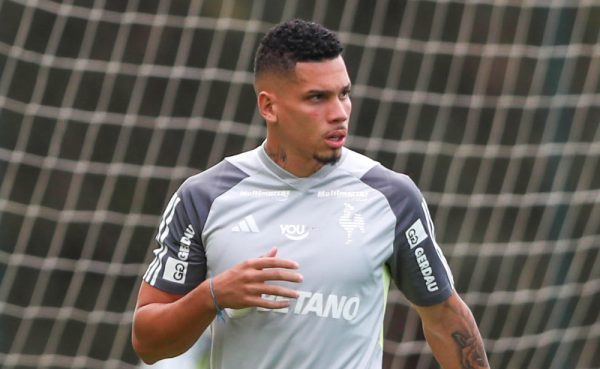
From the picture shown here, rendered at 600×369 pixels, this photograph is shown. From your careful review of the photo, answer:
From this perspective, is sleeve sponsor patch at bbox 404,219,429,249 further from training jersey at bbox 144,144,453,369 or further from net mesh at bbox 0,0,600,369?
net mesh at bbox 0,0,600,369

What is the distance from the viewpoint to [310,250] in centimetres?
364

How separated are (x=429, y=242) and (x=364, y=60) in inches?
158

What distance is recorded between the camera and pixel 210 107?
7973 millimetres

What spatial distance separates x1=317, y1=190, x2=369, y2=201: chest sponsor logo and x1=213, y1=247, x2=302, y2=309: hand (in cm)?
32

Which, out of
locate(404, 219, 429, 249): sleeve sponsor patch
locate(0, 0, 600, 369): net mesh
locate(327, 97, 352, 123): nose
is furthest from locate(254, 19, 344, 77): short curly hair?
locate(0, 0, 600, 369): net mesh

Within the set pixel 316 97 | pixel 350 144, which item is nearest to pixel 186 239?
pixel 316 97

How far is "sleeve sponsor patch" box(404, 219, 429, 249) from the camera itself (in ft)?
12.2

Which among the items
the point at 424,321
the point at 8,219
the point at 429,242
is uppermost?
the point at 429,242

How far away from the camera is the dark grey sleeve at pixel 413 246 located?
371cm

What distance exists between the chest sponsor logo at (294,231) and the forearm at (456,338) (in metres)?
0.43

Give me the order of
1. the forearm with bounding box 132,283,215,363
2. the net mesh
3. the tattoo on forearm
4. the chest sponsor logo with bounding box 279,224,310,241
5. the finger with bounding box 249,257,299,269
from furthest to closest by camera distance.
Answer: the net mesh, the tattoo on forearm, the chest sponsor logo with bounding box 279,224,310,241, the forearm with bounding box 132,283,215,363, the finger with bounding box 249,257,299,269

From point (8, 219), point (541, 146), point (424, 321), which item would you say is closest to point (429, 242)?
point (424, 321)

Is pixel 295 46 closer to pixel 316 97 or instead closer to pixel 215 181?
pixel 316 97

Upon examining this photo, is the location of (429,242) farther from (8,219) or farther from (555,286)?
(8,219)
